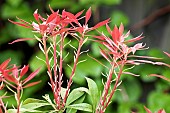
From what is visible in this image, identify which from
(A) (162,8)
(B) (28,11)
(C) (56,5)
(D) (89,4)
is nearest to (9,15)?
(B) (28,11)

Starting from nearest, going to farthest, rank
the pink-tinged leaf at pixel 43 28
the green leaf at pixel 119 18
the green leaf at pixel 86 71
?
1. the pink-tinged leaf at pixel 43 28
2. the green leaf at pixel 86 71
3. the green leaf at pixel 119 18

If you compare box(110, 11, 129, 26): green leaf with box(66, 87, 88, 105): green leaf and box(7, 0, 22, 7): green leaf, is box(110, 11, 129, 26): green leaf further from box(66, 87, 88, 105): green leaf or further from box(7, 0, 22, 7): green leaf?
box(66, 87, 88, 105): green leaf

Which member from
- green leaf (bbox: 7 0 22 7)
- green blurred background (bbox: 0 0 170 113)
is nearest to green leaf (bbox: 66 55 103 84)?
green blurred background (bbox: 0 0 170 113)

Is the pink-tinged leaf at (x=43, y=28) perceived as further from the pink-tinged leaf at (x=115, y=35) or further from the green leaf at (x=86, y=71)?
the green leaf at (x=86, y=71)

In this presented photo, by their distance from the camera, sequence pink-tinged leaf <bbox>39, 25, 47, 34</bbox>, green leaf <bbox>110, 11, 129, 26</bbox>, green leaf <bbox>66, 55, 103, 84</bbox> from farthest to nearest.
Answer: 1. green leaf <bbox>110, 11, 129, 26</bbox>
2. green leaf <bbox>66, 55, 103, 84</bbox>
3. pink-tinged leaf <bbox>39, 25, 47, 34</bbox>

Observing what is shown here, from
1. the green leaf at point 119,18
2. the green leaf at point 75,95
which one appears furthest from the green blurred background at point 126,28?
the green leaf at point 75,95

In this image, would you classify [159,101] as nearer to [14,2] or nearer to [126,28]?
[126,28]

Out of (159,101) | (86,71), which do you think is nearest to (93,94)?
(86,71)

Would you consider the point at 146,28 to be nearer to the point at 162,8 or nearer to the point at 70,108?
the point at 162,8

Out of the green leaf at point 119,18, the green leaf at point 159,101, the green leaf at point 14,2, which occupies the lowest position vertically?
the green leaf at point 159,101

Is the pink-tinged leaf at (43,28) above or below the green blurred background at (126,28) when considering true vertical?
above
